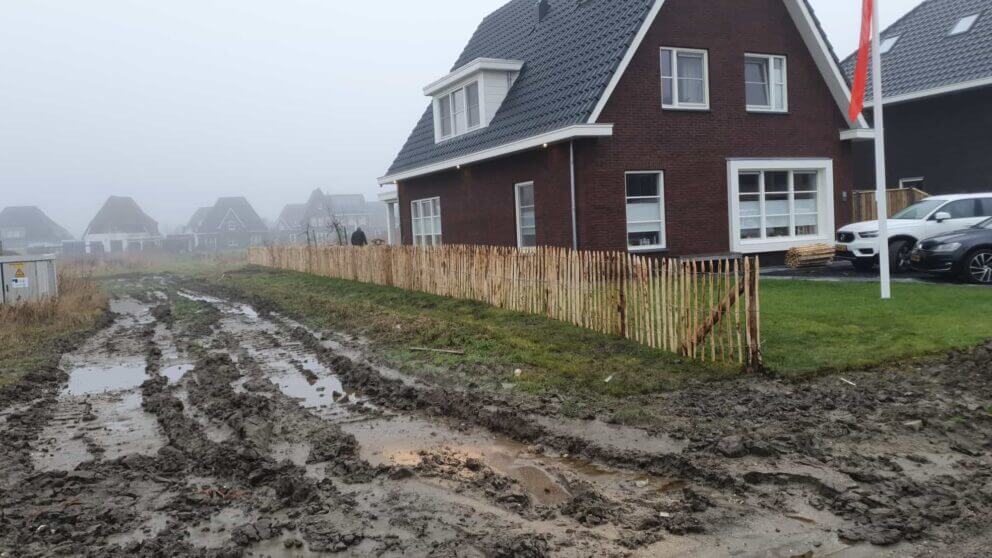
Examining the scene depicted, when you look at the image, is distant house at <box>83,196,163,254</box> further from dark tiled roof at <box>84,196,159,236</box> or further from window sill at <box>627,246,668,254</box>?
window sill at <box>627,246,668,254</box>

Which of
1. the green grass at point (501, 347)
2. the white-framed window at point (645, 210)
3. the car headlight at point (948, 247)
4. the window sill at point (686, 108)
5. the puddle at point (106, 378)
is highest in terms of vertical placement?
the window sill at point (686, 108)

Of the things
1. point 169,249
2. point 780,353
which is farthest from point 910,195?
point 169,249

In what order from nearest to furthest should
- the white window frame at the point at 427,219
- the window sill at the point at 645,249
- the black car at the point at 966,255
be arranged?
Answer: the black car at the point at 966,255, the window sill at the point at 645,249, the white window frame at the point at 427,219

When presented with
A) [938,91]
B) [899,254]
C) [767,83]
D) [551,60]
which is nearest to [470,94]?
[551,60]

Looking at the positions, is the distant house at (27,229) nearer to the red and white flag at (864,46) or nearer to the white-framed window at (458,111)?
the white-framed window at (458,111)

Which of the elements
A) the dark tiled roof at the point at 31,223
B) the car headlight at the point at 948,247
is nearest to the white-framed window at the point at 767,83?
the car headlight at the point at 948,247

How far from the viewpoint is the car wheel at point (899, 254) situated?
17.7 meters

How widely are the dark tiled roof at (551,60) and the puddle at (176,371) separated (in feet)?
32.3

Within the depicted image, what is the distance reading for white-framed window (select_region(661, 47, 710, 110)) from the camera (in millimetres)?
18938

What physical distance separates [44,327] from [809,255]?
17734 millimetres

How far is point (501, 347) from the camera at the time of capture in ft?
36.3

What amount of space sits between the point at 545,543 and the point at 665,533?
792 millimetres

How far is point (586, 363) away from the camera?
32.1ft

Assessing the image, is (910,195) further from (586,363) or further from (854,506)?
(854,506)
